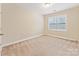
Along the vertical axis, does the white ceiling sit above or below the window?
above

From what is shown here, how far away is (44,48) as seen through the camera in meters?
1.96

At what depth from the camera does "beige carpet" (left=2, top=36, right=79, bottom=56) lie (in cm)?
191

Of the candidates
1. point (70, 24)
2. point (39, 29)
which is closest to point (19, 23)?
point (39, 29)

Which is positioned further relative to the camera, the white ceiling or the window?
the window

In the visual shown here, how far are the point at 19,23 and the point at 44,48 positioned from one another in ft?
1.79

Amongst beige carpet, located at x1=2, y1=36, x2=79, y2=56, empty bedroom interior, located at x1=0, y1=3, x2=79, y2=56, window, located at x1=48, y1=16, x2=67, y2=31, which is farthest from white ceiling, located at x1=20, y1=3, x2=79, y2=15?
beige carpet, located at x1=2, y1=36, x2=79, y2=56

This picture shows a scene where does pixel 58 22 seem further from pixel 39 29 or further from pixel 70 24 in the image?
pixel 39 29

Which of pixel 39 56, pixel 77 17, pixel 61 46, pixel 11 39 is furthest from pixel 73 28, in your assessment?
pixel 11 39

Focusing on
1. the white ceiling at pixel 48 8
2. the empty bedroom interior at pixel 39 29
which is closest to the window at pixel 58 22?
the empty bedroom interior at pixel 39 29

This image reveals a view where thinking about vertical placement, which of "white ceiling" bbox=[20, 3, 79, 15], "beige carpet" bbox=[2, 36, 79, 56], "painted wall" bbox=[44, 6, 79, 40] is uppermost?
"white ceiling" bbox=[20, 3, 79, 15]

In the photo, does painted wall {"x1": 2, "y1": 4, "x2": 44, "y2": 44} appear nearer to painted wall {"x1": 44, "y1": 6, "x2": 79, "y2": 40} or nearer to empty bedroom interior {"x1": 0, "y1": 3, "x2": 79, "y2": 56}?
empty bedroom interior {"x1": 0, "y1": 3, "x2": 79, "y2": 56}

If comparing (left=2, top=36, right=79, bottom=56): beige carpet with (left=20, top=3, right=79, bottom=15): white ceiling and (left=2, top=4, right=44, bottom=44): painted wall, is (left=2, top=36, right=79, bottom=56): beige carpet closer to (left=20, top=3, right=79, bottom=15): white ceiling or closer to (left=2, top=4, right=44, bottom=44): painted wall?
(left=2, top=4, right=44, bottom=44): painted wall

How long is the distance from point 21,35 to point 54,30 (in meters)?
0.52

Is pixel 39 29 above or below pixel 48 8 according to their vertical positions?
below
